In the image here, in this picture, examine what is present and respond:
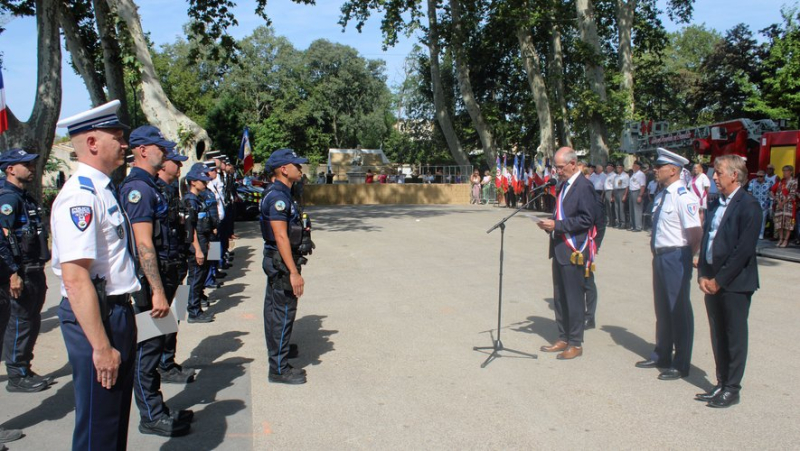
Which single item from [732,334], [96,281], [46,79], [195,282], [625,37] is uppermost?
[625,37]

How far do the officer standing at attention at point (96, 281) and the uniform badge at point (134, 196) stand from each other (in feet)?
4.26

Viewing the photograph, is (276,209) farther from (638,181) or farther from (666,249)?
(638,181)

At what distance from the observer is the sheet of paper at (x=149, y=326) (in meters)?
3.54

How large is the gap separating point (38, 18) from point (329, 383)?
12.9 meters

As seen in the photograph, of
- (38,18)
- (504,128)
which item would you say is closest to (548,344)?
(38,18)

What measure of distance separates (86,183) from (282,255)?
93.4 inches

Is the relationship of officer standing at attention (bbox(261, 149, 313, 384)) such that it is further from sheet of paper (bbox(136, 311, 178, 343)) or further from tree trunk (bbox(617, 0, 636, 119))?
tree trunk (bbox(617, 0, 636, 119))

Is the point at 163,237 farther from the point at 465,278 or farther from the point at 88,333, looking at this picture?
the point at 465,278

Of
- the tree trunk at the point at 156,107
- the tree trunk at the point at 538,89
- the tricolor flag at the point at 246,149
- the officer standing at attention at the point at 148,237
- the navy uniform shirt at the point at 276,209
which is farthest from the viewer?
the tree trunk at the point at 538,89

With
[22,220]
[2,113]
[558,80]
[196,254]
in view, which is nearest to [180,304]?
[22,220]

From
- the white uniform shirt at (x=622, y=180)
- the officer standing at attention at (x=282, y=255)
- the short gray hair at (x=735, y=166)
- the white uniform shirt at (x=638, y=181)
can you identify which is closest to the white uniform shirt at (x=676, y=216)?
the short gray hair at (x=735, y=166)

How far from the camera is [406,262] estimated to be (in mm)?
11914

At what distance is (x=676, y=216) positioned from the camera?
5656 mm

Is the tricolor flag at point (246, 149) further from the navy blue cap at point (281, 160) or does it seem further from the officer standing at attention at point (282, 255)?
the officer standing at attention at point (282, 255)
